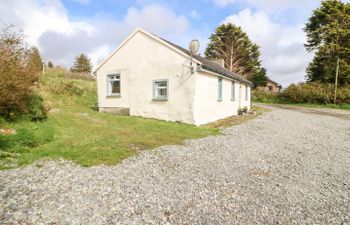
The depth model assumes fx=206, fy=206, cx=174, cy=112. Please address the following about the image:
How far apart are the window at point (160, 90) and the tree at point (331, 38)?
29.7 metres

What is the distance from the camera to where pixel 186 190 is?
13.4 feet

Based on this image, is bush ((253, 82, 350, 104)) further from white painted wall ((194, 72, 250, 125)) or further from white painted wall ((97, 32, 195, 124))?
white painted wall ((97, 32, 195, 124))

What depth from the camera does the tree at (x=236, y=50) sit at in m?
39.0

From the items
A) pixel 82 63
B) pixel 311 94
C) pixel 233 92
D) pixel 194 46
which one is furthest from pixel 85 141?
pixel 82 63

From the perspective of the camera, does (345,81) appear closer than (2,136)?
No

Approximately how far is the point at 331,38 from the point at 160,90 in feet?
105

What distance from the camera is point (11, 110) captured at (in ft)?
24.5

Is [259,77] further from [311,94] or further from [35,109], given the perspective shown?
[35,109]

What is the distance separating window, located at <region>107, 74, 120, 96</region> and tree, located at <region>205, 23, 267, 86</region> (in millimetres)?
29288

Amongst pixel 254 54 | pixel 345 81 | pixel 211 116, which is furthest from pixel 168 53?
pixel 254 54

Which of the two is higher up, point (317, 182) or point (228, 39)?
point (228, 39)

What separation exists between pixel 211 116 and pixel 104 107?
7.80m

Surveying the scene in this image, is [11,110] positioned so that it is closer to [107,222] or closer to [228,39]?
[107,222]

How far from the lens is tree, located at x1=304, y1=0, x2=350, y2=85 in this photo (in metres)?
29.5
